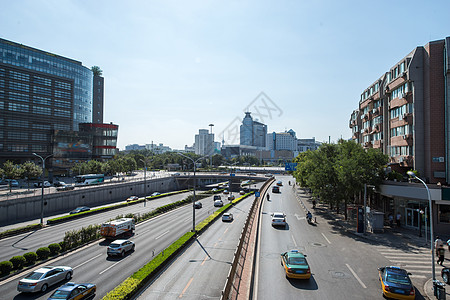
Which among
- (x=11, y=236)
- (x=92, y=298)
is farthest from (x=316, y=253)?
(x=11, y=236)

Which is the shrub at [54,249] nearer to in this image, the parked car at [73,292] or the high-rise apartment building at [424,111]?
the parked car at [73,292]

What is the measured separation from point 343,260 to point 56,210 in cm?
5036

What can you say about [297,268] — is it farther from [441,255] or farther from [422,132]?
[422,132]

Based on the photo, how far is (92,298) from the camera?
57.0ft

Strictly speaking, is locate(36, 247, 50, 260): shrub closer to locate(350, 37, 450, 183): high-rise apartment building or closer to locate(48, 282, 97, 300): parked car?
locate(48, 282, 97, 300): parked car

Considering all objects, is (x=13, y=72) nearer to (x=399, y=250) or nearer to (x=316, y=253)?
(x=316, y=253)

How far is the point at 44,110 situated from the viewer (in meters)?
96.2

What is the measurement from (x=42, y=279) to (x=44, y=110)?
316 feet

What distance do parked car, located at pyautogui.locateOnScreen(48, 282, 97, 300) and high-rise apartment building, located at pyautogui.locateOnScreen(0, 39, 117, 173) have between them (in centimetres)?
9184

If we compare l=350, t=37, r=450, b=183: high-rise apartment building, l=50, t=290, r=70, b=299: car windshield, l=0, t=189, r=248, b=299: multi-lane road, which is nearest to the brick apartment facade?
l=350, t=37, r=450, b=183: high-rise apartment building

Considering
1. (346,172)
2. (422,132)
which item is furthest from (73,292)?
(422,132)

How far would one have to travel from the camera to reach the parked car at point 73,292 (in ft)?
51.7

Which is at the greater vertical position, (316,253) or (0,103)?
(0,103)

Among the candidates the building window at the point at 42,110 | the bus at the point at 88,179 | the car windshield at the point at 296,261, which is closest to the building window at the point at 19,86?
the building window at the point at 42,110
